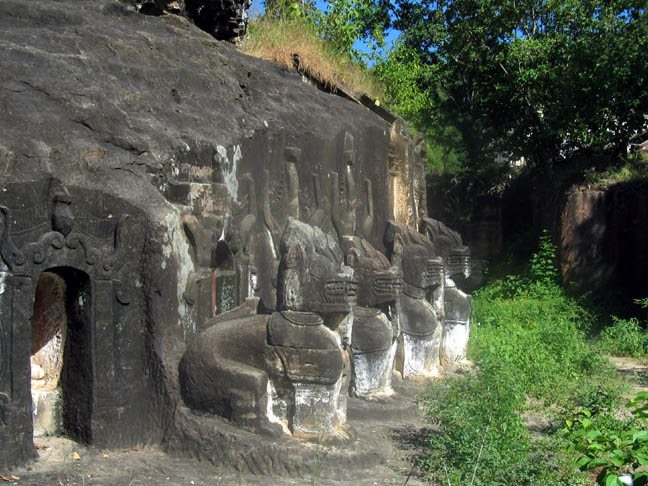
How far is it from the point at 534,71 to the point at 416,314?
965cm

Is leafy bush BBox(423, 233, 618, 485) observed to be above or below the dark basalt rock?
below

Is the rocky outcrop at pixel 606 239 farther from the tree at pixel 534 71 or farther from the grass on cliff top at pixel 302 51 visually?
the grass on cliff top at pixel 302 51

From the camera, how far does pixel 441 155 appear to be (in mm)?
19734

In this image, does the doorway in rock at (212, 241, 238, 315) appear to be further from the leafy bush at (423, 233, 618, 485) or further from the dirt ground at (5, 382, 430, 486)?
the leafy bush at (423, 233, 618, 485)

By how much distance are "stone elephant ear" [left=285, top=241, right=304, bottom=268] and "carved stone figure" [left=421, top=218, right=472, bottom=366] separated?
353cm

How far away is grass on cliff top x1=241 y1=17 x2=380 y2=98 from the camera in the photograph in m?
10.5

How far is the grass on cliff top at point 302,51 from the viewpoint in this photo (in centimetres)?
1050

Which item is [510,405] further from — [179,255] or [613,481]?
[179,255]

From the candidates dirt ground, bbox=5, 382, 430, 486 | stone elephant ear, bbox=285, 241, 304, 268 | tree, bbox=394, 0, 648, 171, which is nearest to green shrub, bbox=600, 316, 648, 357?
tree, bbox=394, 0, 648, 171

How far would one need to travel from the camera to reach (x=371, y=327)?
20.9ft

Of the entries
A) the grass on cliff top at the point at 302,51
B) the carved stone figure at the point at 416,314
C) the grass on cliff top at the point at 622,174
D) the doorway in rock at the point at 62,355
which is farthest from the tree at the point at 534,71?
the doorway in rock at the point at 62,355

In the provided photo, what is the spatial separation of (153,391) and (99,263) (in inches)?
36.1

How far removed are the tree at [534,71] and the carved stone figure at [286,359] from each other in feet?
33.9

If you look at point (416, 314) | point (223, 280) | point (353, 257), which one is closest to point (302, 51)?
point (416, 314)
